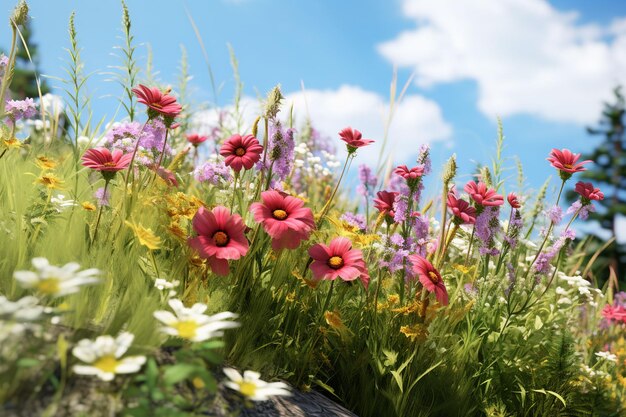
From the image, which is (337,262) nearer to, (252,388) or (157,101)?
(252,388)

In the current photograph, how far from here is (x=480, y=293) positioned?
3.27 m

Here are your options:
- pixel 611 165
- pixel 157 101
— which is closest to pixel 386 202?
pixel 157 101

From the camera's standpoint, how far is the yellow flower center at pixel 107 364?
1.61 m

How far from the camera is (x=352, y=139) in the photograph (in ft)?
9.39

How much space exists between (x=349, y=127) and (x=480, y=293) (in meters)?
1.13

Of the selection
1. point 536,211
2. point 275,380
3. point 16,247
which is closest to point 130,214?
point 16,247

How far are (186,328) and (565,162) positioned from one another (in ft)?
7.16

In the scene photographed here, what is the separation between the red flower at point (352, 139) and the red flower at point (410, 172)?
0.59ft

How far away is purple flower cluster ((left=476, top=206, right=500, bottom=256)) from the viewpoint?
302cm

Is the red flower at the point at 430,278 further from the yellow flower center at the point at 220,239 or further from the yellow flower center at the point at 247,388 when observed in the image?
the yellow flower center at the point at 247,388

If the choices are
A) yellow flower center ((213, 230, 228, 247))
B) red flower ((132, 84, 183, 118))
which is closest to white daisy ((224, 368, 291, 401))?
yellow flower center ((213, 230, 228, 247))

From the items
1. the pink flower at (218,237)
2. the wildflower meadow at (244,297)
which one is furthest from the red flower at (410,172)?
the pink flower at (218,237)

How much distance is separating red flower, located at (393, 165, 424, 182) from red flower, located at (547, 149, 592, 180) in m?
0.76

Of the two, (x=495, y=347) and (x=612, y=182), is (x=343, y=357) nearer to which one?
(x=495, y=347)
